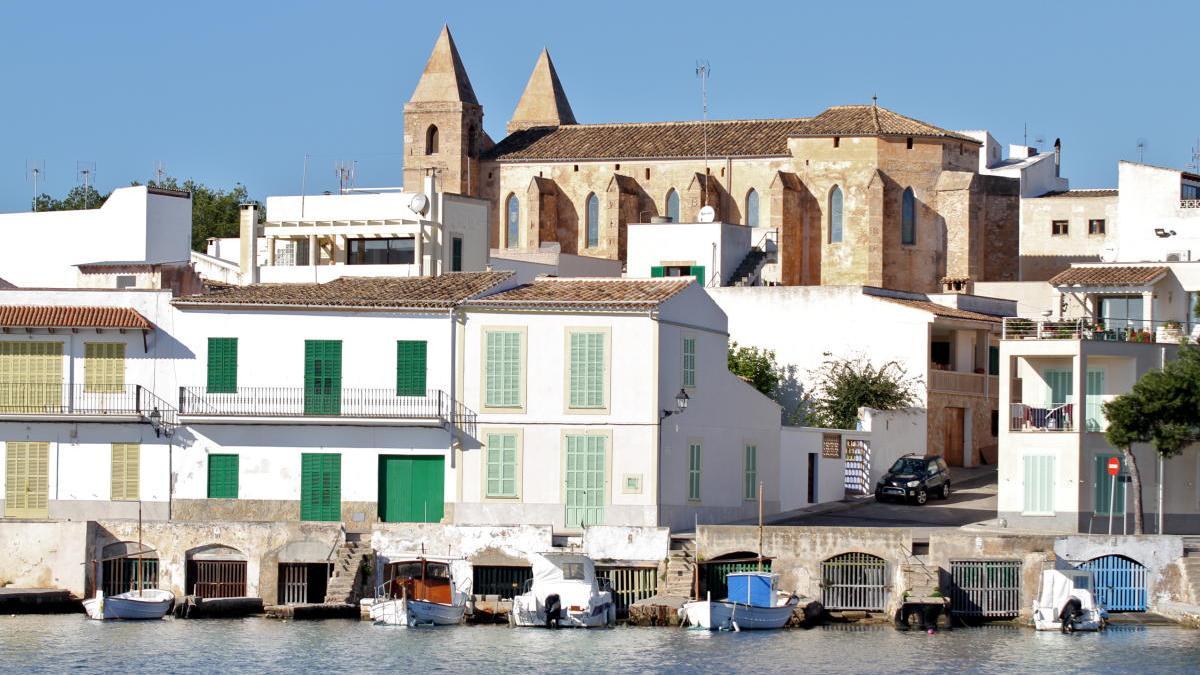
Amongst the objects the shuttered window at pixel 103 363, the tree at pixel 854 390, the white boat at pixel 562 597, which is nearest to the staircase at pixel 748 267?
the tree at pixel 854 390

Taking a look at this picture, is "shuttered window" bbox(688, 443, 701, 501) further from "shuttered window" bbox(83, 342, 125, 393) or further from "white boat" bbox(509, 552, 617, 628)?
"shuttered window" bbox(83, 342, 125, 393)

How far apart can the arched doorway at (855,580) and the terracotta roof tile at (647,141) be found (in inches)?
1583

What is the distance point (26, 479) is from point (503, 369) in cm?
1207

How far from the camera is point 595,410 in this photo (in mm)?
53656

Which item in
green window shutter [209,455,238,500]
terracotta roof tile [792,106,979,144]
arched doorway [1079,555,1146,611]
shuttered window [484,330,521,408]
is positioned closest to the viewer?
arched doorway [1079,555,1146,611]

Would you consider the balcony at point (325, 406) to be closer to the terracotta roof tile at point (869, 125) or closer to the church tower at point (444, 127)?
the terracotta roof tile at point (869, 125)

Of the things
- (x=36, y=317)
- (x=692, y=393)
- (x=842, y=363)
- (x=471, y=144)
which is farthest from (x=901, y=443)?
(x=471, y=144)

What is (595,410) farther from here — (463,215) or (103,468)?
(463,215)

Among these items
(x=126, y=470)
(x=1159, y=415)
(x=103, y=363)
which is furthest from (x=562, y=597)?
(x=1159, y=415)

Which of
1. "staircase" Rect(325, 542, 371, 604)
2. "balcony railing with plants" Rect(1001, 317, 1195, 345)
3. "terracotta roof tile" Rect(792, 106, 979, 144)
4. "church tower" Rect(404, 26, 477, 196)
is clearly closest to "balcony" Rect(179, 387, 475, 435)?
"staircase" Rect(325, 542, 371, 604)

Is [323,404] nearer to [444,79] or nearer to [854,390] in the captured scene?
[854,390]

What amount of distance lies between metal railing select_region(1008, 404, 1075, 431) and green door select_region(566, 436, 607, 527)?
10.9 m

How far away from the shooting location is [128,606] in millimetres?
50938

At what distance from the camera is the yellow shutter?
183ft
